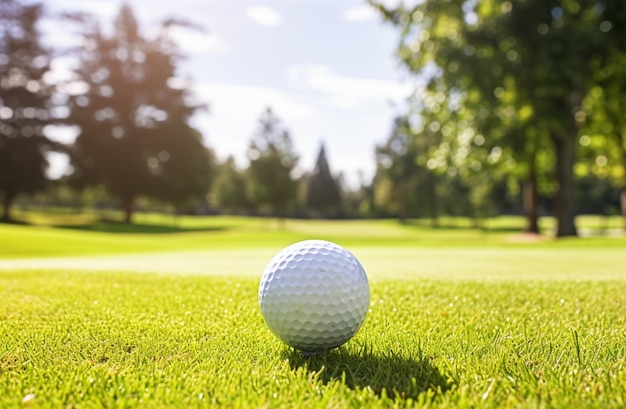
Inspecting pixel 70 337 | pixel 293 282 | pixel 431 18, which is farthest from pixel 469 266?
pixel 431 18

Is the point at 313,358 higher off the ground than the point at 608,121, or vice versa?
the point at 608,121

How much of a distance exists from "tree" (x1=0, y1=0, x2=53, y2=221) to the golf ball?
133 feet

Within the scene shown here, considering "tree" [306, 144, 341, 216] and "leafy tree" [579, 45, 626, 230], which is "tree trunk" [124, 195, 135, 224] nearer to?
"leafy tree" [579, 45, 626, 230]

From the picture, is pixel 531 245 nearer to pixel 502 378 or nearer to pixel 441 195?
pixel 502 378

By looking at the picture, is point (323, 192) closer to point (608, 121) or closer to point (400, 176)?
point (400, 176)

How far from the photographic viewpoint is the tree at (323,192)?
89.4 meters

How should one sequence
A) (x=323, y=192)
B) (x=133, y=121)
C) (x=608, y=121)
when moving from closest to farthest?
(x=608, y=121) < (x=133, y=121) < (x=323, y=192)

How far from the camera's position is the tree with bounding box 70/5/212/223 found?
41.6 meters

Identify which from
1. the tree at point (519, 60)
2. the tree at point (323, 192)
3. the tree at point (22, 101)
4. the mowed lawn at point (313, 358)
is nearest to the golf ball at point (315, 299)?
the mowed lawn at point (313, 358)

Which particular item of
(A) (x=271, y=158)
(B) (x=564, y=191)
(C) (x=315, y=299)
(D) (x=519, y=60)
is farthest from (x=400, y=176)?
(C) (x=315, y=299)

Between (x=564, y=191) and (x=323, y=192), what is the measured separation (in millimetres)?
67899

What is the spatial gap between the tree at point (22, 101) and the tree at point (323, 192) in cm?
5489

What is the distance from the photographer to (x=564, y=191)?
22594mm

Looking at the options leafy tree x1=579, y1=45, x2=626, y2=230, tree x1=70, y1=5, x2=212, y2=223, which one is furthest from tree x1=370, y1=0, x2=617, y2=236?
tree x1=70, y1=5, x2=212, y2=223
